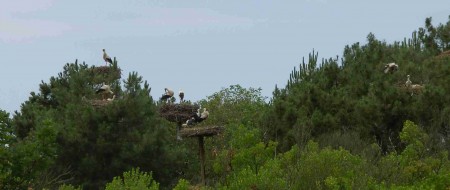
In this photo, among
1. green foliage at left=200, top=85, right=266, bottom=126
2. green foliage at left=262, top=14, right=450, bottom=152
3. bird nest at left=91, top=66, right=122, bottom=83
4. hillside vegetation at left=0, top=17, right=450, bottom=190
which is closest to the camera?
hillside vegetation at left=0, top=17, right=450, bottom=190

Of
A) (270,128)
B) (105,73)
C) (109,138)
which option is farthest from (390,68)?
(105,73)

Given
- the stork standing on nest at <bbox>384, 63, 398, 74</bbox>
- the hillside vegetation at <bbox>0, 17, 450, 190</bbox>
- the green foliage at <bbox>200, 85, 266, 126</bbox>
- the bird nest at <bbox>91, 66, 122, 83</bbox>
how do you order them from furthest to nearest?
the green foliage at <bbox>200, 85, 266, 126</bbox>, the bird nest at <bbox>91, 66, 122, 83</bbox>, the stork standing on nest at <bbox>384, 63, 398, 74</bbox>, the hillside vegetation at <bbox>0, 17, 450, 190</bbox>

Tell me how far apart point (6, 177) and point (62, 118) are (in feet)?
36.5

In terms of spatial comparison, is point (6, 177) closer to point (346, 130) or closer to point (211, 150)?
point (346, 130)

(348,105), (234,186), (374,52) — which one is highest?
(374,52)

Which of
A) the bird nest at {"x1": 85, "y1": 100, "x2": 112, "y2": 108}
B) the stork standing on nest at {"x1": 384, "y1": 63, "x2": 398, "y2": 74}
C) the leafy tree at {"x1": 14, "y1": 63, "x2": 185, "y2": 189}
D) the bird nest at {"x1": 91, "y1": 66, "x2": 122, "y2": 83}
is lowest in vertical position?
the leafy tree at {"x1": 14, "y1": 63, "x2": 185, "y2": 189}

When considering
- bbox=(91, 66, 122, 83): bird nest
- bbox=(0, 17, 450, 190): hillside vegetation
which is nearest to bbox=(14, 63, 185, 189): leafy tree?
bbox=(0, 17, 450, 190): hillside vegetation

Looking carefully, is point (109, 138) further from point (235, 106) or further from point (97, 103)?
point (235, 106)

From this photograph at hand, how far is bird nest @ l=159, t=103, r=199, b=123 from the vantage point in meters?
28.3

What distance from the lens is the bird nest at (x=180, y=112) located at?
93.0 feet

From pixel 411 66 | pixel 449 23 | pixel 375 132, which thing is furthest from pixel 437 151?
pixel 449 23

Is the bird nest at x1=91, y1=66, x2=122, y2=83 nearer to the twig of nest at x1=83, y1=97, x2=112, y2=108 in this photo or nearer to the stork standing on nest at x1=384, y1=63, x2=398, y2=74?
the twig of nest at x1=83, y1=97, x2=112, y2=108

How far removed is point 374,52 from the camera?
110ft

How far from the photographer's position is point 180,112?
28531 mm
